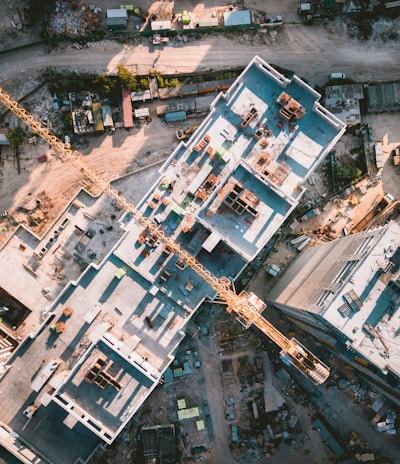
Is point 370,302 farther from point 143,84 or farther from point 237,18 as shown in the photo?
point 237,18

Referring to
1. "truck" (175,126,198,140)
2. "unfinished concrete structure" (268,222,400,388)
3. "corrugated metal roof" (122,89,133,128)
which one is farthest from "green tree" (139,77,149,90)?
"unfinished concrete structure" (268,222,400,388)

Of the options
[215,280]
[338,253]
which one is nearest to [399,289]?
[338,253]

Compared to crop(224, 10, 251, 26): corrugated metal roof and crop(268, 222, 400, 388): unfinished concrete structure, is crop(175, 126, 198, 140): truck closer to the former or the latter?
crop(224, 10, 251, 26): corrugated metal roof

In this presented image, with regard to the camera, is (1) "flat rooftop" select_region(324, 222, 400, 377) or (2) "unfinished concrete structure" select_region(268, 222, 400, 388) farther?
(1) "flat rooftop" select_region(324, 222, 400, 377)

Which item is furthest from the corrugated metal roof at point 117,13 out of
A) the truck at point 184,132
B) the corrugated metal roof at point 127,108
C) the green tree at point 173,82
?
the truck at point 184,132

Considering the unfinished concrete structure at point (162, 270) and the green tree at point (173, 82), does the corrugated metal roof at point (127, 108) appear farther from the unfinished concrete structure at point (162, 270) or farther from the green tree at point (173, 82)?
the unfinished concrete structure at point (162, 270)

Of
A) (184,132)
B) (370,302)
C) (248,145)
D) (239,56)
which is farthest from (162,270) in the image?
(239,56)

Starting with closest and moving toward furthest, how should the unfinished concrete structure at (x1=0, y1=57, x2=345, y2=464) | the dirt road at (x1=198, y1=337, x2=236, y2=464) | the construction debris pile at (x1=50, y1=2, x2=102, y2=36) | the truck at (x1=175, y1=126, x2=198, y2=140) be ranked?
the unfinished concrete structure at (x1=0, y1=57, x2=345, y2=464)
the dirt road at (x1=198, y1=337, x2=236, y2=464)
the truck at (x1=175, y1=126, x2=198, y2=140)
the construction debris pile at (x1=50, y1=2, x2=102, y2=36)
